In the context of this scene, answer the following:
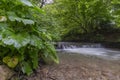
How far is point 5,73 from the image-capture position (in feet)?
9.61

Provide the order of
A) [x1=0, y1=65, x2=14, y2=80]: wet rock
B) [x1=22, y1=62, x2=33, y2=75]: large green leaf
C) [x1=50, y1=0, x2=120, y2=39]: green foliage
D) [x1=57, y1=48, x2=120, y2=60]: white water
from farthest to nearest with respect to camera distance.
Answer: [x1=50, y1=0, x2=120, y2=39]: green foliage
[x1=57, y1=48, x2=120, y2=60]: white water
[x1=22, y1=62, x2=33, y2=75]: large green leaf
[x1=0, y1=65, x2=14, y2=80]: wet rock

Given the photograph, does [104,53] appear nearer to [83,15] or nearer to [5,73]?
[5,73]

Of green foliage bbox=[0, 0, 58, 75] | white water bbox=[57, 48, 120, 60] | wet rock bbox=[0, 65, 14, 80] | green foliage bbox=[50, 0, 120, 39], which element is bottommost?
white water bbox=[57, 48, 120, 60]

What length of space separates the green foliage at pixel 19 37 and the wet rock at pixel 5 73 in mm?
87

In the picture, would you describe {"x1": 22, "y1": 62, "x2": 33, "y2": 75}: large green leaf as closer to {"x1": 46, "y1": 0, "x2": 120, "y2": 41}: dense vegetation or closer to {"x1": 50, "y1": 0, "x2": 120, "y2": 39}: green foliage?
{"x1": 50, "y1": 0, "x2": 120, "y2": 39}: green foliage

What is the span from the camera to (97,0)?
37.0ft

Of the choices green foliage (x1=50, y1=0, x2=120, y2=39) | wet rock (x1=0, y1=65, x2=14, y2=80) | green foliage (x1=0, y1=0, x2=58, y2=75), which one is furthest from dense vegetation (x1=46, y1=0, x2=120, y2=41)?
wet rock (x1=0, y1=65, x2=14, y2=80)

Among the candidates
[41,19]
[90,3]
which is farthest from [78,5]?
[41,19]

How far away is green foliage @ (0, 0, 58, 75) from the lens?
9.64 ft

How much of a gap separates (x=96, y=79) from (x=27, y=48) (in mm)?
1466

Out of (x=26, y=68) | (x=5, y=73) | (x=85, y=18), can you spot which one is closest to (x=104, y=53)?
(x=26, y=68)

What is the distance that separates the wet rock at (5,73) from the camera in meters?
2.88

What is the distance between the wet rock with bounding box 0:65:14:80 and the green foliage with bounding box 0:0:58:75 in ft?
0.29

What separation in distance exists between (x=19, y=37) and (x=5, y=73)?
2.14 feet
